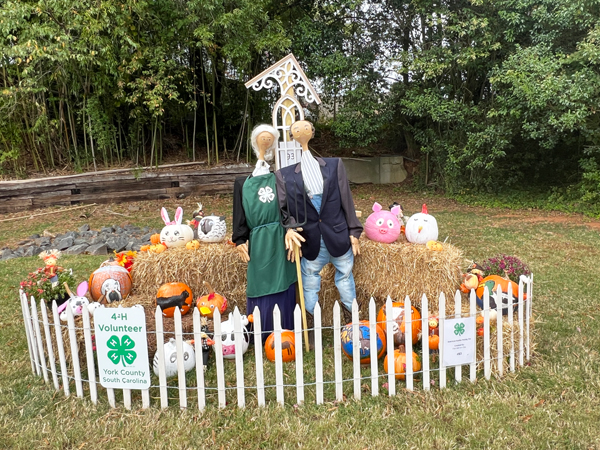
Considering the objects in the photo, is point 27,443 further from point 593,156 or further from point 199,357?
point 593,156

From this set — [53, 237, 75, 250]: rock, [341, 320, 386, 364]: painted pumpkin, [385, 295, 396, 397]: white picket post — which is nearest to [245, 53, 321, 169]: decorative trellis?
[341, 320, 386, 364]: painted pumpkin

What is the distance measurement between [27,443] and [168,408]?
741 millimetres

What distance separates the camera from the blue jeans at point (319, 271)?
359 cm

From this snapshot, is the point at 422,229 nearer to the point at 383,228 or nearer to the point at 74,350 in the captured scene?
the point at 383,228

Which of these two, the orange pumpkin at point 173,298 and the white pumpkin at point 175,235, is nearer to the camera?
the orange pumpkin at point 173,298

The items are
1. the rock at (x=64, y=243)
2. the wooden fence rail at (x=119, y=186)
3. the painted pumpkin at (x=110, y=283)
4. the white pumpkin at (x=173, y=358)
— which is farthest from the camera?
the wooden fence rail at (x=119, y=186)

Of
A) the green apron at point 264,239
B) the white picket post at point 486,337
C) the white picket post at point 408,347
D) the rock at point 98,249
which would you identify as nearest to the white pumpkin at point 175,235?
the green apron at point 264,239

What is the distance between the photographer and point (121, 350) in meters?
2.83

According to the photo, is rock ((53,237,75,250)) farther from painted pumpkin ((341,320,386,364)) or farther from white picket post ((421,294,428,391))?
white picket post ((421,294,428,391))

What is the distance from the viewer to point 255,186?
3533mm

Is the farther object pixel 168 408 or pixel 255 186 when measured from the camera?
pixel 255 186

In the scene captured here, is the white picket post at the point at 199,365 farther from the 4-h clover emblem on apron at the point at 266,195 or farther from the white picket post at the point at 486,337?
the white picket post at the point at 486,337

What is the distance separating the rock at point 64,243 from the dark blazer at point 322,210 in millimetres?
5680

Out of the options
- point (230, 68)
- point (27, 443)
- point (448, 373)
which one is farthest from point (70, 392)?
point (230, 68)
